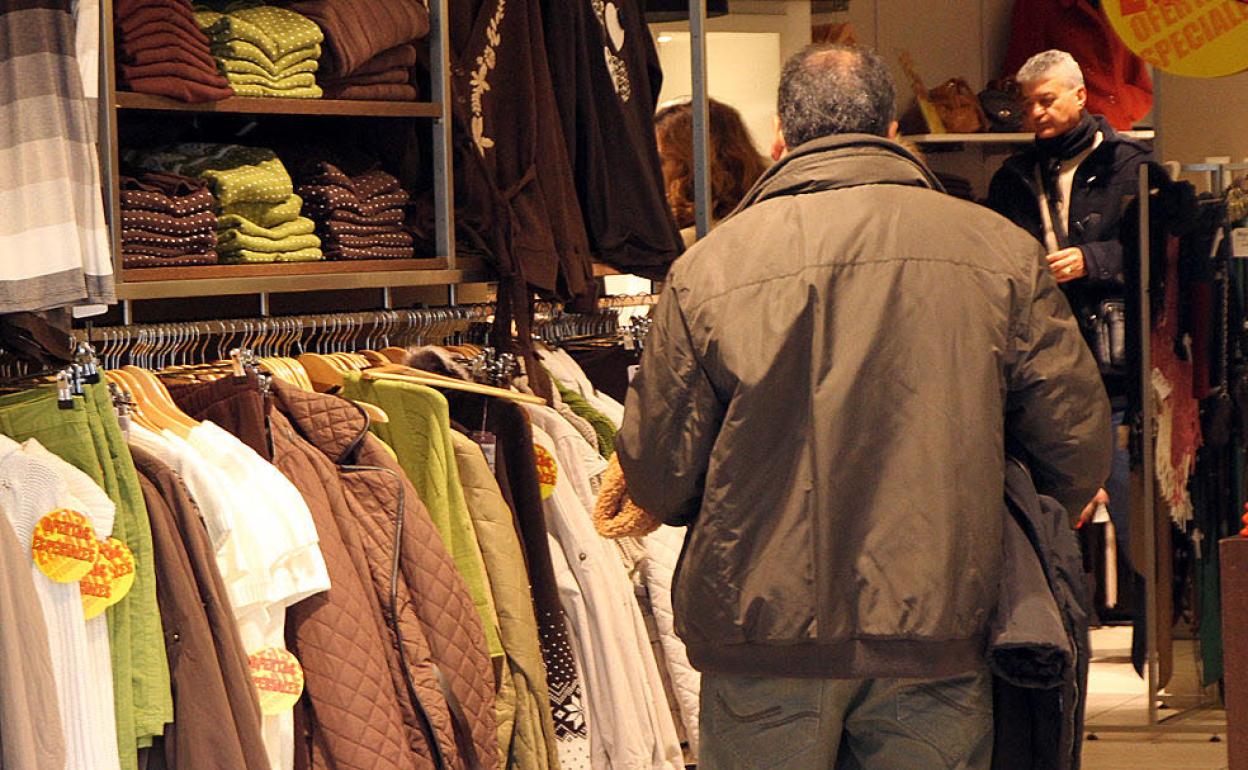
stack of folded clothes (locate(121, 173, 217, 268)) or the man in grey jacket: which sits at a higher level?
stack of folded clothes (locate(121, 173, 217, 268))

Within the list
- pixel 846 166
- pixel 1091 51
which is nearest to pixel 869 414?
pixel 846 166

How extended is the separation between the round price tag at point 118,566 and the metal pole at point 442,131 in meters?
1.34

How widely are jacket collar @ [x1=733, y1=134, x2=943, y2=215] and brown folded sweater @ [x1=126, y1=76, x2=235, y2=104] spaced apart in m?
1.21

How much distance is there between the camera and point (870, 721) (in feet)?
8.76

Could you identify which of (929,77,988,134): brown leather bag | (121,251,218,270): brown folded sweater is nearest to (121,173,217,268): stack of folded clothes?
(121,251,218,270): brown folded sweater

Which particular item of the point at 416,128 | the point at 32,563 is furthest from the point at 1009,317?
the point at 416,128

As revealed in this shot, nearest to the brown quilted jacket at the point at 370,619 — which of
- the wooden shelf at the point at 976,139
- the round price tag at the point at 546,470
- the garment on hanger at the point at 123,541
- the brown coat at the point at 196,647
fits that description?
the brown coat at the point at 196,647

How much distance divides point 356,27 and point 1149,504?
9.52ft

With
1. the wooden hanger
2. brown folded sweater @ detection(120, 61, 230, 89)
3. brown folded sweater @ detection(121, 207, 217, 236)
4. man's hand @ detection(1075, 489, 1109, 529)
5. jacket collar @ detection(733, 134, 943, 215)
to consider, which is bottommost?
man's hand @ detection(1075, 489, 1109, 529)

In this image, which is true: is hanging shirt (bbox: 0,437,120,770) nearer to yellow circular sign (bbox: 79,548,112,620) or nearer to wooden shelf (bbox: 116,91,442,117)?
yellow circular sign (bbox: 79,548,112,620)

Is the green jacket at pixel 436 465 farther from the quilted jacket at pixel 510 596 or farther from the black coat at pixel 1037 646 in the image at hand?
the black coat at pixel 1037 646

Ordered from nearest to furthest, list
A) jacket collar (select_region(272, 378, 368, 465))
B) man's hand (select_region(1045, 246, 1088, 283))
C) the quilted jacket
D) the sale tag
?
jacket collar (select_region(272, 378, 368, 465)), the quilted jacket, the sale tag, man's hand (select_region(1045, 246, 1088, 283))

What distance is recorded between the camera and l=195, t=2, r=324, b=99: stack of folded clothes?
3482 mm

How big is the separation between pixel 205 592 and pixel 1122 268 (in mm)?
3413
